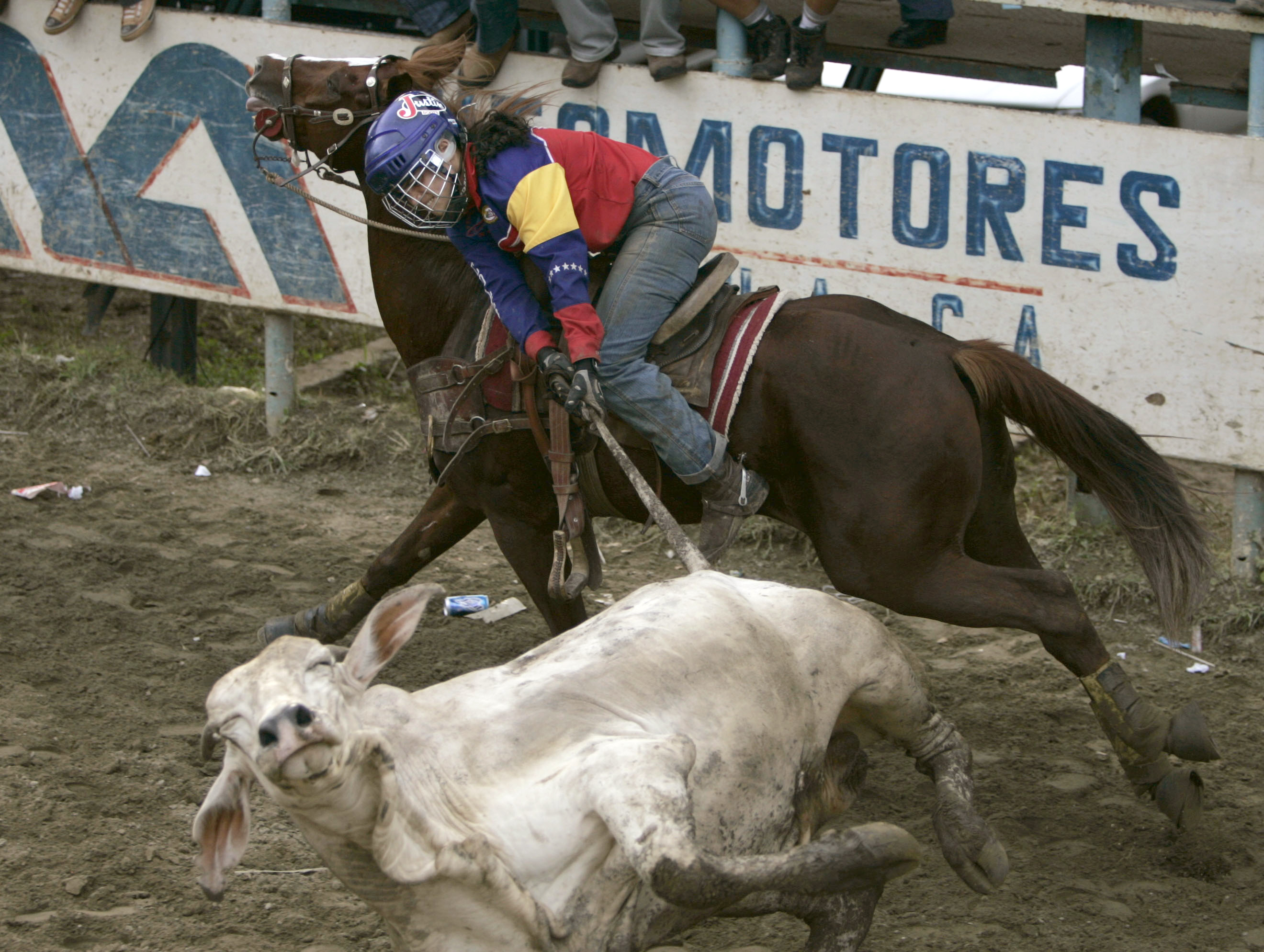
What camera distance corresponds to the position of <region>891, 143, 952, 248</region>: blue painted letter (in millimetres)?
5797

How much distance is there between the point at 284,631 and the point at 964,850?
8.85ft

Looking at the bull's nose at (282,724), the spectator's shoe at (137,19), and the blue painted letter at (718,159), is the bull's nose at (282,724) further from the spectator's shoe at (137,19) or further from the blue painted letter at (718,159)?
the spectator's shoe at (137,19)

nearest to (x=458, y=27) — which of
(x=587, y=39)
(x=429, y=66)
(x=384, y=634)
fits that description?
(x=587, y=39)

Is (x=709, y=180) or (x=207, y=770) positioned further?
(x=709, y=180)

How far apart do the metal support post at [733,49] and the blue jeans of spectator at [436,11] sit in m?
1.12

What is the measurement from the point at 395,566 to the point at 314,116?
1533 mm

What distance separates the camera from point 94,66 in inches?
280

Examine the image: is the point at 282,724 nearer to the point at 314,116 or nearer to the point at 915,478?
the point at 915,478

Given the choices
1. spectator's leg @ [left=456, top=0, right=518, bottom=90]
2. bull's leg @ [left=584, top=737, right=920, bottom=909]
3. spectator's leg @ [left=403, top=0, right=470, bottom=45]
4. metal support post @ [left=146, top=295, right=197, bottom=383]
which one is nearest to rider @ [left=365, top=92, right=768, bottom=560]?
bull's leg @ [left=584, top=737, right=920, bottom=909]

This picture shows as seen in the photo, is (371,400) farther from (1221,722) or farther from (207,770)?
(1221,722)

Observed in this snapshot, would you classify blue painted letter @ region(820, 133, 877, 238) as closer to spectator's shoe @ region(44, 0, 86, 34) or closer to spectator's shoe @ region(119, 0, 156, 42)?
spectator's shoe @ region(119, 0, 156, 42)

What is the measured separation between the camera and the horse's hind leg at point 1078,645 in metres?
3.92

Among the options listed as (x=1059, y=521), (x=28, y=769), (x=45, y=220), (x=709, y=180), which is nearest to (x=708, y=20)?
(x=709, y=180)

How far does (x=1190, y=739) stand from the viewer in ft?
13.0
